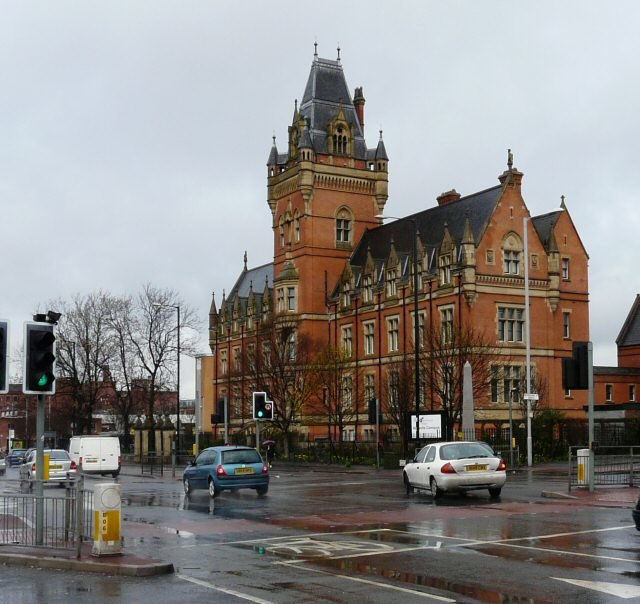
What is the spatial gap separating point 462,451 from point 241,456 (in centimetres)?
703

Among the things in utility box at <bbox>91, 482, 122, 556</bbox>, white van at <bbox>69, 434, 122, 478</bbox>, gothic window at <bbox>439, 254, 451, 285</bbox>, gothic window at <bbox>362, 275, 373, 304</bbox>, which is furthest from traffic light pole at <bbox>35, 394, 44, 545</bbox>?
gothic window at <bbox>362, 275, 373, 304</bbox>

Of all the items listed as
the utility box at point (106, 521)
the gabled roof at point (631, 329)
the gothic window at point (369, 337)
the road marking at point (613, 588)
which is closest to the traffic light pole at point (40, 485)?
the utility box at point (106, 521)

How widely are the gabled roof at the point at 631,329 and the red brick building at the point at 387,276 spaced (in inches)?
835

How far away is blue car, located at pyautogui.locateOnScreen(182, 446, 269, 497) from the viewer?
28.5 m

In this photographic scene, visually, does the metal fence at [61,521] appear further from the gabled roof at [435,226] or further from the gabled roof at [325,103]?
the gabled roof at [325,103]

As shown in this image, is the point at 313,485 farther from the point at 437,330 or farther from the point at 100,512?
the point at 437,330

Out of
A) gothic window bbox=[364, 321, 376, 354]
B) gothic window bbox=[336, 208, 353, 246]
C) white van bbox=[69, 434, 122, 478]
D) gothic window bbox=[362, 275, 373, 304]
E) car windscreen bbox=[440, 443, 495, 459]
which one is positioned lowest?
white van bbox=[69, 434, 122, 478]

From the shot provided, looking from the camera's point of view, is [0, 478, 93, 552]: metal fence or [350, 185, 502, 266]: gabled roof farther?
[350, 185, 502, 266]: gabled roof

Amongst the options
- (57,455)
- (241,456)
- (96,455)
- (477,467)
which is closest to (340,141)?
(96,455)

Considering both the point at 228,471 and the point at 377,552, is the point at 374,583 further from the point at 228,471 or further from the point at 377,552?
the point at 228,471

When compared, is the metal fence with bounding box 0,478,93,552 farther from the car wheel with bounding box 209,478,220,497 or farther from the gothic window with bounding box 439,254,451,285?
the gothic window with bounding box 439,254,451,285

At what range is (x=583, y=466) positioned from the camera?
27.8 m

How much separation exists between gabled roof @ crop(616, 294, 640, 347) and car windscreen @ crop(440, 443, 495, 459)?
65115 mm

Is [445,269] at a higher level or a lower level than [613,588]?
higher
